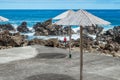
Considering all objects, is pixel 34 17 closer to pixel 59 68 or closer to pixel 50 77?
pixel 59 68

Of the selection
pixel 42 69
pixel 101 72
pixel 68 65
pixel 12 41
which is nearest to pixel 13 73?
pixel 42 69

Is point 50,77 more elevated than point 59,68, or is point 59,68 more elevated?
point 59,68

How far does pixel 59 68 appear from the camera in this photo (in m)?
15.4

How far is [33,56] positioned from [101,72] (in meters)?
5.29

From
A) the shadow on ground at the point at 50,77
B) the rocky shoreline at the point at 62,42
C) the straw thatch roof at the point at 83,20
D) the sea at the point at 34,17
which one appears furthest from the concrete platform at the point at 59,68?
the sea at the point at 34,17

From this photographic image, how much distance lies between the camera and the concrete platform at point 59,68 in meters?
13.8

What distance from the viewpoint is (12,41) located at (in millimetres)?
25047

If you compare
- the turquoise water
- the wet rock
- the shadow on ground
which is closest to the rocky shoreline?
the wet rock

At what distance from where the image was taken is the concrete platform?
13.8 meters

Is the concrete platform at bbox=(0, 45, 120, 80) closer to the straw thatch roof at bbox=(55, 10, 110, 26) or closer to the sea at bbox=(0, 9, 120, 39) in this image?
the straw thatch roof at bbox=(55, 10, 110, 26)

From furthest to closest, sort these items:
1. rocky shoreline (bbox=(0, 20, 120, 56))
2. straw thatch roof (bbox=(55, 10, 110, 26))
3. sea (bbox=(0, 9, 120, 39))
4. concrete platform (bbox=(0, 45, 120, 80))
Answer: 1. sea (bbox=(0, 9, 120, 39))
2. rocky shoreline (bbox=(0, 20, 120, 56))
3. concrete platform (bbox=(0, 45, 120, 80))
4. straw thatch roof (bbox=(55, 10, 110, 26))

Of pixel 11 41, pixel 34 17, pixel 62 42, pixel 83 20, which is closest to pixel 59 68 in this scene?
pixel 83 20

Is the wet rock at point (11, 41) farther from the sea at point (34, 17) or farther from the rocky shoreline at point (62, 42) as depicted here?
the sea at point (34, 17)

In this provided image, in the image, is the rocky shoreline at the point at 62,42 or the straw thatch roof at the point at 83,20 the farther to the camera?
the rocky shoreline at the point at 62,42
